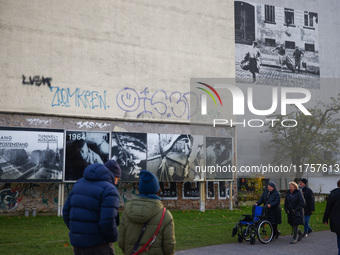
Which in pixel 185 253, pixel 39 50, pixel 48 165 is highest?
pixel 39 50

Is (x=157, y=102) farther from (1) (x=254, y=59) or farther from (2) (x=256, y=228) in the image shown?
(2) (x=256, y=228)

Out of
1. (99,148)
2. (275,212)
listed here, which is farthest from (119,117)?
(275,212)

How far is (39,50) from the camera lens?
64.3 feet

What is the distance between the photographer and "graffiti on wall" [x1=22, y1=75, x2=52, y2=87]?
19.2 meters

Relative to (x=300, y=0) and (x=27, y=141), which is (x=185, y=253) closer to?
(x=27, y=141)

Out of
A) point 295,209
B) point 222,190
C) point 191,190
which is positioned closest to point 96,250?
point 295,209

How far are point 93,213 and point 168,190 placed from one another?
684 inches

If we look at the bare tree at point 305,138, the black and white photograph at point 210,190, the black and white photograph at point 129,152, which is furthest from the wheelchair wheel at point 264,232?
the bare tree at point 305,138

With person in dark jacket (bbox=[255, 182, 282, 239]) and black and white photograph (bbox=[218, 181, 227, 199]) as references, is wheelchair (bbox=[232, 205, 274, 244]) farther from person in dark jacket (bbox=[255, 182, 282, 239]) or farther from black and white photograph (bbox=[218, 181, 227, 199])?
black and white photograph (bbox=[218, 181, 227, 199])

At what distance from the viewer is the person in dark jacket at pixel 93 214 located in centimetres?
479

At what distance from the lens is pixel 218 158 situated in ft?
72.5

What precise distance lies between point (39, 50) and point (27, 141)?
465cm

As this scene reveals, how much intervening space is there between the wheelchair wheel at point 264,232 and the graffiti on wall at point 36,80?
40.8 feet

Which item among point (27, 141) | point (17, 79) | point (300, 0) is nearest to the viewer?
point (27, 141)
